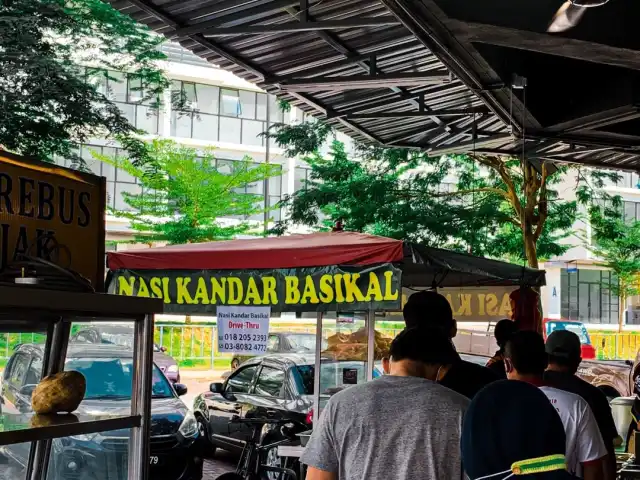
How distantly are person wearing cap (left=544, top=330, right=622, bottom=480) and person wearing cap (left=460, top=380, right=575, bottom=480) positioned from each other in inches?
106

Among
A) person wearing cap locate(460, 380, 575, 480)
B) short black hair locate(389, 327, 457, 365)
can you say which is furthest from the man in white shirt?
person wearing cap locate(460, 380, 575, 480)

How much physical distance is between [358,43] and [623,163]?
4.44 metres

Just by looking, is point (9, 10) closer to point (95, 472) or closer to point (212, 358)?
point (95, 472)

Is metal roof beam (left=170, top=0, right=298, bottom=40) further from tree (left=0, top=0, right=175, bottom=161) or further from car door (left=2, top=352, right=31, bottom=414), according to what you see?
tree (left=0, top=0, right=175, bottom=161)

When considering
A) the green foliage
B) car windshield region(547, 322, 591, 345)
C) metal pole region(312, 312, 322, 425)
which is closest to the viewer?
metal pole region(312, 312, 322, 425)

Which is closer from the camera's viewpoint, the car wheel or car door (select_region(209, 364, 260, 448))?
car door (select_region(209, 364, 260, 448))

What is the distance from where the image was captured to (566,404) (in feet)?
15.0

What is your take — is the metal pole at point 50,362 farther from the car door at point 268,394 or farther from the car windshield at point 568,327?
the car windshield at point 568,327

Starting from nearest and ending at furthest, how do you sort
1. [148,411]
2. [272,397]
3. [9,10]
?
[148,411]
[272,397]
[9,10]

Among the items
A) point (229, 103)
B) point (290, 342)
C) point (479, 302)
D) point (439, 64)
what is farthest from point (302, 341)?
point (229, 103)

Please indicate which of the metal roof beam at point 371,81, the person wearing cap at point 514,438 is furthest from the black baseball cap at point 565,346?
the person wearing cap at point 514,438

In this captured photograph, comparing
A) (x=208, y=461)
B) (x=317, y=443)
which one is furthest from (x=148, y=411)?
(x=208, y=461)

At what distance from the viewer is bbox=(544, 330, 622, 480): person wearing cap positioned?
5.19m

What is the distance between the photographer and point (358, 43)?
6.08m
